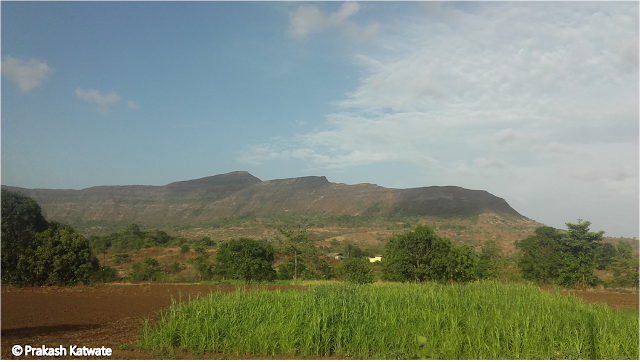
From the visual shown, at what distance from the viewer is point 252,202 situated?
146875 mm

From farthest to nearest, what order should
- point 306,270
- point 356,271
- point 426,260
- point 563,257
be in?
point 306,270, point 356,271, point 563,257, point 426,260

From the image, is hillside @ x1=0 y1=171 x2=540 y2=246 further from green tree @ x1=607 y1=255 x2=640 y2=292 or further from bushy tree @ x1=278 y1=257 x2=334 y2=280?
bushy tree @ x1=278 y1=257 x2=334 y2=280

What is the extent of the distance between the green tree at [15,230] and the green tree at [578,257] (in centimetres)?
3398

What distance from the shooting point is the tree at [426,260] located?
21141 millimetres

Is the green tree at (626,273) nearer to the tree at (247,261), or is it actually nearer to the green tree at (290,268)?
the green tree at (290,268)

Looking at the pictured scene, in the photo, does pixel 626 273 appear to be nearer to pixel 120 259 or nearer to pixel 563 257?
pixel 563 257

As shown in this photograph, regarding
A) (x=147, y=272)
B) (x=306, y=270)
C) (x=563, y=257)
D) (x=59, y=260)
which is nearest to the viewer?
(x=59, y=260)

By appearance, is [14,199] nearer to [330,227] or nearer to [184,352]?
[184,352]

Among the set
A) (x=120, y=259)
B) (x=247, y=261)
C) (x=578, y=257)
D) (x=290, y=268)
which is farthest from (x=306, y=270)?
(x=120, y=259)

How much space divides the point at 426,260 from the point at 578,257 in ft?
37.3

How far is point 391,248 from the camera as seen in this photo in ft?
75.7

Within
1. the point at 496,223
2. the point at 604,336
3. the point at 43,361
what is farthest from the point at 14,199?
the point at 496,223

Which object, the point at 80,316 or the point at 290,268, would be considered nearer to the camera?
the point at 80,316

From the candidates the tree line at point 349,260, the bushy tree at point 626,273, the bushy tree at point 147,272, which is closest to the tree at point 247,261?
the tree line at point 349,260
